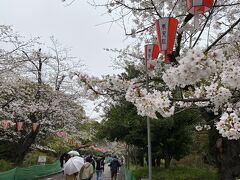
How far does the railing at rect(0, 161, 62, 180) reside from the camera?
47.2 ft

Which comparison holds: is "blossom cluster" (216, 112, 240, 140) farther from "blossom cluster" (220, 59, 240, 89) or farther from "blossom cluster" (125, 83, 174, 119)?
"blossom cluster" (125, 83, 174, 119)

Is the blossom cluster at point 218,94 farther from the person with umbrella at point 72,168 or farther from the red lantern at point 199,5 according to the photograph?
the person with umbrella at point 72,168

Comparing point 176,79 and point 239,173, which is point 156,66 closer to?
point 239,173

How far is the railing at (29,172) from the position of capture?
14.4m

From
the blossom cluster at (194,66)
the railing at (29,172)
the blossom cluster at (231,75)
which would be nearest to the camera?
the blossom cluster at (194,66)

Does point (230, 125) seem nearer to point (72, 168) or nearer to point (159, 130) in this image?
point (72, 168)

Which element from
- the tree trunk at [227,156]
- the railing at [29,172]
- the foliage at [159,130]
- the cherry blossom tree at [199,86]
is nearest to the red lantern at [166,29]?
the cherry blossom tree at [199,86]

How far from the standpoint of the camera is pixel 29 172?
17922mm

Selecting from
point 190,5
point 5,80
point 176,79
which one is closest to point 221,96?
point 176,79

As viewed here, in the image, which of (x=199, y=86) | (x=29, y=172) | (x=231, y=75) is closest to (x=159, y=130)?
(x=29, y=172)

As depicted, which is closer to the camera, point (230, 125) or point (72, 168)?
point (230, 125)

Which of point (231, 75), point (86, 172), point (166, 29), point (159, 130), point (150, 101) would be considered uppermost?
point (159, 130)

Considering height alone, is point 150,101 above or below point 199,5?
below

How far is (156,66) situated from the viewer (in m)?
8.63
